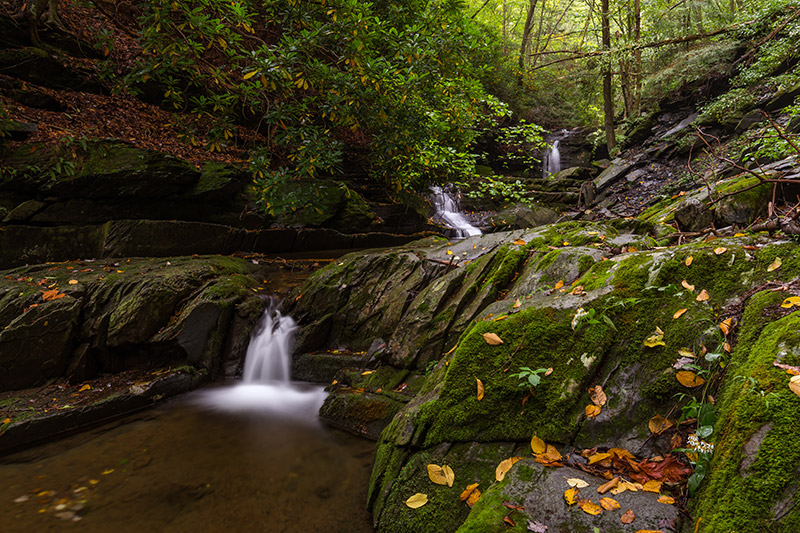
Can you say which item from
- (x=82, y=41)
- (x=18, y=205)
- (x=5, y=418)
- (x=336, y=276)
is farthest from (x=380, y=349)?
(x=82, y=41)

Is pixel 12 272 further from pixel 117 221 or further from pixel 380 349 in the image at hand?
pixel 380 349

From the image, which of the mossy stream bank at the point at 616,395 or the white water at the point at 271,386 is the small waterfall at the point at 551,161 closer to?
the mossy stream bank at the point at 616,395

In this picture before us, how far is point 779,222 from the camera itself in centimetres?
283

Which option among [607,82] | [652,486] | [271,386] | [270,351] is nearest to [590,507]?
[652,486]

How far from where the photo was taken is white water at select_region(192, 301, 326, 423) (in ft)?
16.9

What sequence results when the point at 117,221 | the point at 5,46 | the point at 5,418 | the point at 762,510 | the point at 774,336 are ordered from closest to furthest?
the point at 762,510 < the point at 774,336 < the point at 5,418 < the point at 117,221 < the point at 5,46

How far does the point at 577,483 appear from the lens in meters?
2.00

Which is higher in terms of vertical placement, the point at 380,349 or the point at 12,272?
the point at 12,272

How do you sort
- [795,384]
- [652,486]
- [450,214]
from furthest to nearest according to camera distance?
[450,214]
[652,486]
[795,384]

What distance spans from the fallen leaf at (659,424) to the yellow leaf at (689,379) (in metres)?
0.24

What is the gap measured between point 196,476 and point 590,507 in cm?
350

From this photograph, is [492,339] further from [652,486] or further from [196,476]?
[196,476]

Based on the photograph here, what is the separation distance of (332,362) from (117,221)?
5.80 meters

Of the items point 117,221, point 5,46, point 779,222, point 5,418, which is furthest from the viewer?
point 5,46
